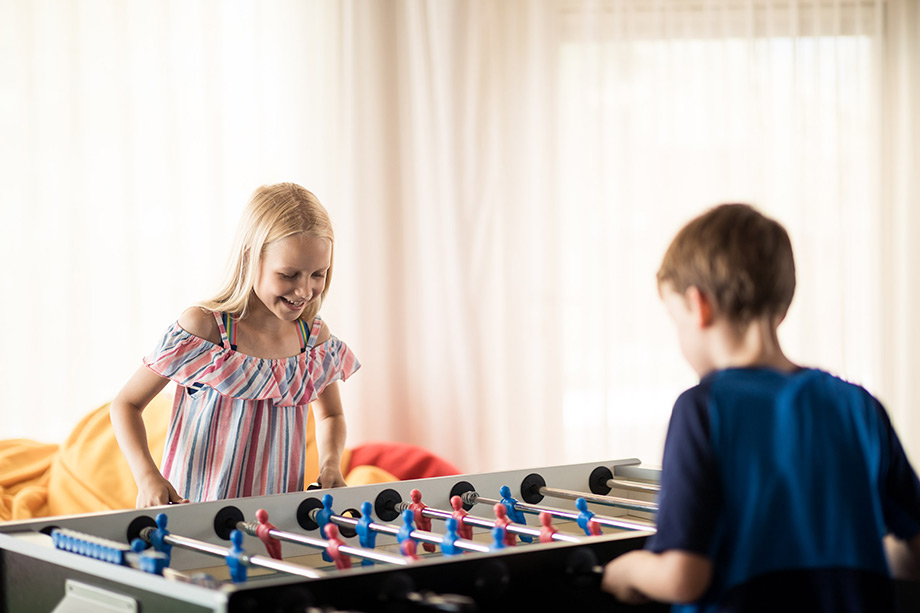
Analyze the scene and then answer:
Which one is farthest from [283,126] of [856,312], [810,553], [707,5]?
[810,553]

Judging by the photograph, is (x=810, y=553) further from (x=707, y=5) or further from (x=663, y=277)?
(x=707, y=5)

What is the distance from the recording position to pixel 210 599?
3.58 feet

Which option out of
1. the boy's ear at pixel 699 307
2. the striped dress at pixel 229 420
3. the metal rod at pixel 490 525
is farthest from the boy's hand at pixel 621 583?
the striped dress at pixel 229 420

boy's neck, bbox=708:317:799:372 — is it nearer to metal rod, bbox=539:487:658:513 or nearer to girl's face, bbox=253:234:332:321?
metal rod, bbox=539:487:658:513

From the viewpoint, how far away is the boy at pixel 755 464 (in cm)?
108

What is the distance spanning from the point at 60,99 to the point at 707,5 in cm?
240

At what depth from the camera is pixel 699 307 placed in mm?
1158

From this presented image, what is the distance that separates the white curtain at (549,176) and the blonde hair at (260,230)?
4.58 feet

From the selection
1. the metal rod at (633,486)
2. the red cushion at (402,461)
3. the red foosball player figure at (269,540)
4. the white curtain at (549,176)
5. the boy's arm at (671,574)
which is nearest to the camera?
the boy's arm at (671,574)

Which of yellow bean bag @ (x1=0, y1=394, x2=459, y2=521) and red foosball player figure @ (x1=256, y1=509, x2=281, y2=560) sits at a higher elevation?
red foosball player figure @ (x1=256, y1=509, x2=281, y2=560)

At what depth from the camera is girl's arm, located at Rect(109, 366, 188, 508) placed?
5.95ft

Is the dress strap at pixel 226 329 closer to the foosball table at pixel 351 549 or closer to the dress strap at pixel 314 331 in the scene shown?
the dress strap at pixel 314 331

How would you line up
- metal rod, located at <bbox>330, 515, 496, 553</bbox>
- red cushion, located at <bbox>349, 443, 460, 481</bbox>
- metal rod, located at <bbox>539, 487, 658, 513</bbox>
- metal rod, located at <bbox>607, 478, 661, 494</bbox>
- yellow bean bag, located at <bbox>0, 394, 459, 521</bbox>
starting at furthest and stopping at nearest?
red cushion, located at <bbox>349, 443, 460, 481</bbox> < yellow bean bag, located at <bbox>0, 394, 459, 521</bbox> < metal rod, located at <bbox>607, 478, 661, 494</bbox> < metal rod, located at <bbox>539, 487, 658, 513</bbox> < metal rod, located at <bbox>330, 515, 496, 553</bbox>

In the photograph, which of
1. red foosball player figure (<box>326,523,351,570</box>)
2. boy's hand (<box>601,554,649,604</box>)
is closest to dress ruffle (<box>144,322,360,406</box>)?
red foosball player figure (<box>326,523,351,570</box>)
